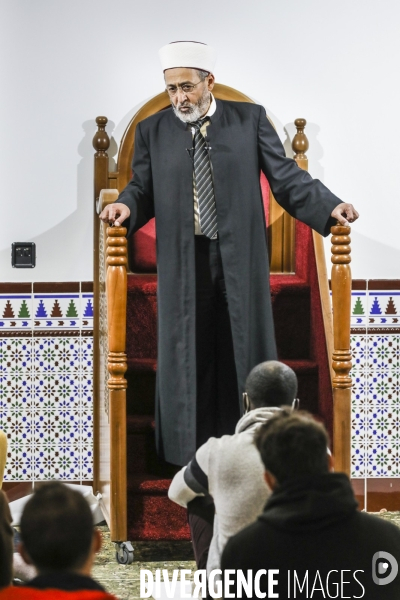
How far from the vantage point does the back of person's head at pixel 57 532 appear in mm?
1726

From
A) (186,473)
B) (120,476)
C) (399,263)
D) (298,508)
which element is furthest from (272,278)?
(298,508)

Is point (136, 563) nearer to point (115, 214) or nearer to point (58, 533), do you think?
point (115, 214)

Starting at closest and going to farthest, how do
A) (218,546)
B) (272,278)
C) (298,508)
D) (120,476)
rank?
(298,508)
(218,546)
(120,476)
(272,278)

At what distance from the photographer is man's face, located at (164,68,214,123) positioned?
3.61m

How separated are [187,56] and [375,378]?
1.82 meters

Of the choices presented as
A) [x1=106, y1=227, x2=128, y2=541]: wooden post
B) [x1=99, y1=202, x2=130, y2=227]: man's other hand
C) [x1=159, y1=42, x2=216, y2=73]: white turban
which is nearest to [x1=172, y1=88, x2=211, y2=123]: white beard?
[x1=159, y1=42, x2=216, y2=73]: white turban

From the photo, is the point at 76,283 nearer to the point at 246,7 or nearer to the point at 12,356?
the point at 12,356

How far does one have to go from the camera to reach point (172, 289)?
3635 millimetres

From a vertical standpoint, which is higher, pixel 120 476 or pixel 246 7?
pixel 246 7

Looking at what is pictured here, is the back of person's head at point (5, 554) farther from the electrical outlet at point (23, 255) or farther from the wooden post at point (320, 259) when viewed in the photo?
the electrical outlet at point (23, 255)

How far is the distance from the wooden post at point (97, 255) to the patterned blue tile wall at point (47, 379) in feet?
0.12

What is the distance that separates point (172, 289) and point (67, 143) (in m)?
1.10

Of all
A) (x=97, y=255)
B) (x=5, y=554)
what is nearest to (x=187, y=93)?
(x=97, y=255)

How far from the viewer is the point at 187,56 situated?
144 inches
